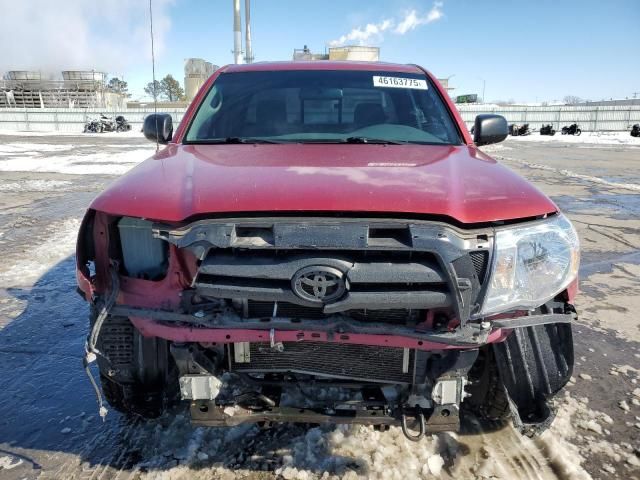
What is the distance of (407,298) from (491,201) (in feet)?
1.65

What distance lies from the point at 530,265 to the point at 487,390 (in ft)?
2.64

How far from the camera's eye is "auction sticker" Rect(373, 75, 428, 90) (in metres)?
3.31

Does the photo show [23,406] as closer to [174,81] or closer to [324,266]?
[324,266]

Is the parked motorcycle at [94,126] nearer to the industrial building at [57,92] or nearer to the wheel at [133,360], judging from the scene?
the industrial building at [57,92]

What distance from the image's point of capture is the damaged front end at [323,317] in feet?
5.51

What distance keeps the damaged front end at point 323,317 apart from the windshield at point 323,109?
1149 millimetres

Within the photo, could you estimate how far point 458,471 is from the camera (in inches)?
88.4

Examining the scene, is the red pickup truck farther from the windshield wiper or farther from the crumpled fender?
the windshield wiper

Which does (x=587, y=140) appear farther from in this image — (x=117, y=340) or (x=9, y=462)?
(x=9, y=462)

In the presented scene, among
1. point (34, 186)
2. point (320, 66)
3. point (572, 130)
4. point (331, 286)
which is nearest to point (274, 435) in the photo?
point (331, 286)

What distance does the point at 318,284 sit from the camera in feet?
5.47

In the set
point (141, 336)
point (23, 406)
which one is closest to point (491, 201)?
point (141, 336)

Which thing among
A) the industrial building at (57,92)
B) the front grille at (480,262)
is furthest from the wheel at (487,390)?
the industrial building at (57,92)

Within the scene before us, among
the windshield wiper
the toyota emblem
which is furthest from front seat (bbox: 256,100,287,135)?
the toyota emblem
